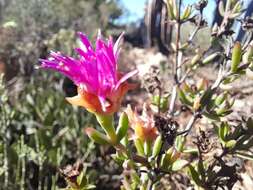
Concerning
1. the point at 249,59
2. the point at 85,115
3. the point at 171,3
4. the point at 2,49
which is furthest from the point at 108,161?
the point at 2,49

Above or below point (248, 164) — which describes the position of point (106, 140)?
above

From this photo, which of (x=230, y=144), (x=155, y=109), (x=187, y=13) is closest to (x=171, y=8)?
(x=187, y=13)

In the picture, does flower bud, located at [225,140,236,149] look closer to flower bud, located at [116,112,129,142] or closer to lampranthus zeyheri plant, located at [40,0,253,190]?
lampranthus zeyheri plant, located at [40,0,253,190]

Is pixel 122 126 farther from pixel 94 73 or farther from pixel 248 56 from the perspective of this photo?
pixel 248 56

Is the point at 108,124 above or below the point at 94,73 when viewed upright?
below

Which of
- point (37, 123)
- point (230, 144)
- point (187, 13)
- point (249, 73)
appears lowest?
point (37, 123)

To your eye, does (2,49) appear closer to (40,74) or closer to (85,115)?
(40,74)
